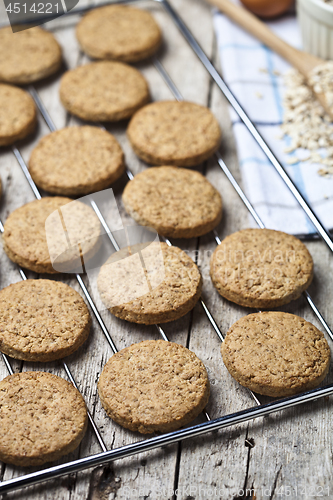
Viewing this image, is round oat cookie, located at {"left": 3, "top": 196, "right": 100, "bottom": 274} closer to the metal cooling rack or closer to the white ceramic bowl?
the metal cooling rack

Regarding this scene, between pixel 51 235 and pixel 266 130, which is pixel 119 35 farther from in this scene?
pixel 51 235

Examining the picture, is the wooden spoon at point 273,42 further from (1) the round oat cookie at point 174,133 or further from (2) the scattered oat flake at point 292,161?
(1) the round oat cookie at point 174,133

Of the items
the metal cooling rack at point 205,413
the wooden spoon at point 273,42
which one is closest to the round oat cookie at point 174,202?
the metal cooling rack at point 205,413

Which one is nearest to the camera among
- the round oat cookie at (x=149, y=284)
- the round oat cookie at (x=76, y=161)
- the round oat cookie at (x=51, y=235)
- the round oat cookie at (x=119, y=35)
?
the round oat cookie at (x=149, y=284)

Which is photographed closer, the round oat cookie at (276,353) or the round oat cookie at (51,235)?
the round oat cookie at (276,353)

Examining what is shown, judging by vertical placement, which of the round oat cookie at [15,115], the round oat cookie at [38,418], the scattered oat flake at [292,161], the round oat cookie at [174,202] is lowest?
the round oat cookie at [38,418]

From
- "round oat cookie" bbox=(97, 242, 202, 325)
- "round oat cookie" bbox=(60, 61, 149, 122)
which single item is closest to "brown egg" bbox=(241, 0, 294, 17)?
"round oat cookie" bbox=(60, 61, 149, 122)

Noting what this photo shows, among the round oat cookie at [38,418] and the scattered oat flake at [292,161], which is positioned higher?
the scattered oat flake at [292,161]
